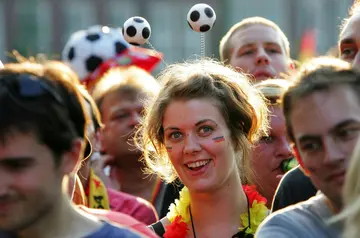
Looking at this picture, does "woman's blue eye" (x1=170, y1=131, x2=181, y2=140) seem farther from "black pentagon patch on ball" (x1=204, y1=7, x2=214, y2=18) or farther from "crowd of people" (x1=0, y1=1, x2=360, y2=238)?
"black pentagon patch on ball" (x1=204, y1=7, x2=214, y2=18)

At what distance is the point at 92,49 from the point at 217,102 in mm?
4019

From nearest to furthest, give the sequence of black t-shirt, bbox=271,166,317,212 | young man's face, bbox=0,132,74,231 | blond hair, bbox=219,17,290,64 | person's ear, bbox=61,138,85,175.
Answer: young man's face, bbox=0,132,74,231
person's ear, bbox=61,138,85,175
black t-shirt, bbox=271,166,317,212
blond hair, bbox=219,17,290,64

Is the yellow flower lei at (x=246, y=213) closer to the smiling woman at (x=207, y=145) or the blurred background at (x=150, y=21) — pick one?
the smiling woman at (x=207, y=145)

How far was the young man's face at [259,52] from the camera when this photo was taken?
25.4 feet

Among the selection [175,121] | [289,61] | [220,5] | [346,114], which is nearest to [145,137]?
[175,121]

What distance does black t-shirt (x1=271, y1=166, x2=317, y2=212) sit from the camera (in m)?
5.52

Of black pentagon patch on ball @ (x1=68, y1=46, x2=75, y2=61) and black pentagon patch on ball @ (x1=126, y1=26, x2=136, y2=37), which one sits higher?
black pentagon patch on ball @ (x1=126, y1=26, x2=136, y2=37)

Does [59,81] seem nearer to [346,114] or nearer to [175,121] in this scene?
[346,114]

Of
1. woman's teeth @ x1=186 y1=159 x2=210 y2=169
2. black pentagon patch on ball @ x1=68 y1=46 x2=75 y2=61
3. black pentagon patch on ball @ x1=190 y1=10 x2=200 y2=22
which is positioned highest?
black pentagon patch on ball @ x1=190 y1=10 x2=200 y2=22

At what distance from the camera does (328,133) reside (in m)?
4.32

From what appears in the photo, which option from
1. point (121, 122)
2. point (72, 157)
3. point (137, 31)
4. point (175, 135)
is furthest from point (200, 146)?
point (121, 122)

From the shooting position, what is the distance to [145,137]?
5.89m

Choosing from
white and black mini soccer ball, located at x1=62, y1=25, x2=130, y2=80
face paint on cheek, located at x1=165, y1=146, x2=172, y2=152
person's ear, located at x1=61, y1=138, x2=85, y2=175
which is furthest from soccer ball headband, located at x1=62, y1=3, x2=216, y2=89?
person's ear, located at x1=61, y1=138, x2=85, y2=175

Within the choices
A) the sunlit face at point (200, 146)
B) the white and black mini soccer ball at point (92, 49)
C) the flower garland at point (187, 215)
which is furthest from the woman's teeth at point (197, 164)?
the white and black mini soccer ball at point (92, 49)
